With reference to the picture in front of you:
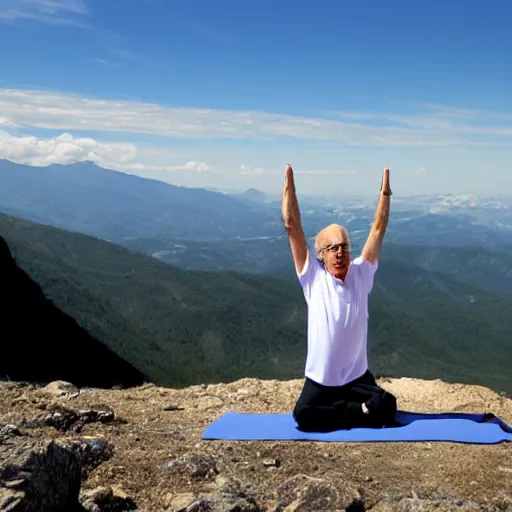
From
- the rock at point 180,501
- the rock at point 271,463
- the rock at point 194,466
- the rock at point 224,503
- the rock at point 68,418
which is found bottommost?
the rock at point 68,418

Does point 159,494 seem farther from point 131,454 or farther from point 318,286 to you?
point 318,286

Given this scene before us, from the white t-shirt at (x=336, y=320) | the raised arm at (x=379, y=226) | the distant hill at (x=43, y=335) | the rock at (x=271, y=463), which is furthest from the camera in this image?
the distant hill at (x=43, y=335)

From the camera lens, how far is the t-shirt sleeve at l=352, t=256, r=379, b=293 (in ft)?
29.8

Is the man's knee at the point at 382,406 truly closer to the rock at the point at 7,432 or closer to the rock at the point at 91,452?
the rock at the point at 91,452

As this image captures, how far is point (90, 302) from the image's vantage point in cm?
19738

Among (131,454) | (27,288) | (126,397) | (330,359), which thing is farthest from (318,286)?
(27,288)

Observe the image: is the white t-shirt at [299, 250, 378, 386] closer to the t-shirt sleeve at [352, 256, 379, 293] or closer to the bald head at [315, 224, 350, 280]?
the t-shirt sleeve at [352, 256, 379, 293]

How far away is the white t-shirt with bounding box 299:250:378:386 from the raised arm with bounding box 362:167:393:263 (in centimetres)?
20

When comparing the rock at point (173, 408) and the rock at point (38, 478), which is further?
the rock at point (173, 408)

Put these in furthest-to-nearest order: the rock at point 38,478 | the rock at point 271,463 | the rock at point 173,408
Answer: the rock at point 173,408 < the rock at point 271,463 < the rock at point 38,478

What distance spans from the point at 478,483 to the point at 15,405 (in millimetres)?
8052

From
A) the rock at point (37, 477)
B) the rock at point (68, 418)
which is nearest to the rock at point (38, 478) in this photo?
the rock at point (37, 477)

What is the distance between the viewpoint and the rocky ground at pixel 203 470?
6027 millimetres

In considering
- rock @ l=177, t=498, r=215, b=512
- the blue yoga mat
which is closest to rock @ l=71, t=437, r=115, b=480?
rock @ l=177, t=498, r=215, b=512
